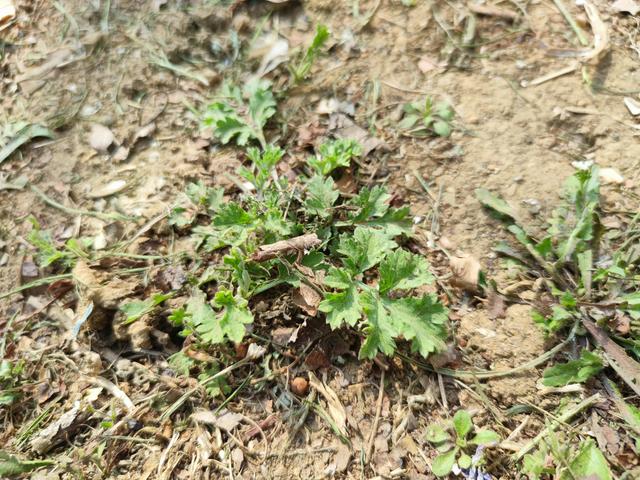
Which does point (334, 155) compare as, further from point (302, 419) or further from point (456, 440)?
point (456, 440)

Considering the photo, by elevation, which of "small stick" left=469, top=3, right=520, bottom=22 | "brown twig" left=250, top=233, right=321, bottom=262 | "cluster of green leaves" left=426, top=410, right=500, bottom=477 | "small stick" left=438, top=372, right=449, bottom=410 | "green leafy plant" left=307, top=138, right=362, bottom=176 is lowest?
"cluster of green leaves" left=426, top=410, right=500, bottom=477

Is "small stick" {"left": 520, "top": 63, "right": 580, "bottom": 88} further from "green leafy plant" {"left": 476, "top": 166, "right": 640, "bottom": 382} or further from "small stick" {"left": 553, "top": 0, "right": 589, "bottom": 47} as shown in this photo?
"green leafy plant" {"left": 476, "top": 166, "right": 640, "bottom": 382}

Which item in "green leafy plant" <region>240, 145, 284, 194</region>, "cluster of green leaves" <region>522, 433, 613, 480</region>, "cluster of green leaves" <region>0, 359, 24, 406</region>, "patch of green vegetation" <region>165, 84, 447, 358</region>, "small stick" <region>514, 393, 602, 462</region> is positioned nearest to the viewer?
"cluster of green leaves" <region>522, 433, 613, 480</region>

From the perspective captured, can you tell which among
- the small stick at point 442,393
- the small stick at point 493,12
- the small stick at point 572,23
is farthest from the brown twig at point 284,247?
the small stick at point 572,23

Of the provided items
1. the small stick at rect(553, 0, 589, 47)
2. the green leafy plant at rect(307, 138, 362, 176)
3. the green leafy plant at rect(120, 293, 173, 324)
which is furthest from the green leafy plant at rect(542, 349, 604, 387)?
the small stick at rect(553, 0, 589, 47)

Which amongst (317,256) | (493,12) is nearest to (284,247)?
(317,256)

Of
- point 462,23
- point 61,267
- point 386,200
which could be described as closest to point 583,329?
point 386,200

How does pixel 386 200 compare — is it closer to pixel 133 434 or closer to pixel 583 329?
pixel 583 329
